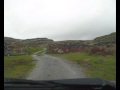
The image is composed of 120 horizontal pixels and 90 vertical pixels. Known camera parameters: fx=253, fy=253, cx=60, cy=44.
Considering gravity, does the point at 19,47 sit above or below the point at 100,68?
above

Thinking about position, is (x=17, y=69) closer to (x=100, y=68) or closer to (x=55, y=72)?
(x=55, y=72)

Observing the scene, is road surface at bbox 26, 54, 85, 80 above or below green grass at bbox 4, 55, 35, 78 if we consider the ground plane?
above

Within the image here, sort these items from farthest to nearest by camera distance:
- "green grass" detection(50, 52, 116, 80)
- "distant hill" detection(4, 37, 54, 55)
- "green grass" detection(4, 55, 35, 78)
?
1. "distant hill" detection(4, 37, 54, 55)
2. "green grass" detection(4, 55, 35, 78)
3. "green grass" detection(50, 52, 116, 80)

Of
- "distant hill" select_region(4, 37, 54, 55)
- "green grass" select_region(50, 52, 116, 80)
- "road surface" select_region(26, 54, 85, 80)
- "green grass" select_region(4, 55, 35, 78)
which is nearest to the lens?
"road surface" select_region(26, 54, 85, 80)

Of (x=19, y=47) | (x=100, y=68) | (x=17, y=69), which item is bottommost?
(x=17, y=69)

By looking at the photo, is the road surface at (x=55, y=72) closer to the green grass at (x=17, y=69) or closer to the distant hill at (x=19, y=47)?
the green grass at (x=17, y=69)

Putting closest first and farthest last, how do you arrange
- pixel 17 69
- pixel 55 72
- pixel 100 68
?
1. pixel 55 72
2. pixel 100 68
3. pixel 17 69

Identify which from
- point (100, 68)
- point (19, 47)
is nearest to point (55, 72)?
point (100, 68)

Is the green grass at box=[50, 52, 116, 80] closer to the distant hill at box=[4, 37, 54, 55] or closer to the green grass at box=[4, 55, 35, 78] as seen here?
the green grass at box=[4, 55, 35, 78]

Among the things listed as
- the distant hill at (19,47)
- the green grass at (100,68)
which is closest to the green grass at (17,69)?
the green grass at (100,68)

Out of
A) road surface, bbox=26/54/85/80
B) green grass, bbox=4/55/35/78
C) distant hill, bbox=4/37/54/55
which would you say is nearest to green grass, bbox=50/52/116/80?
road surface, bbox=26/54/85/80
